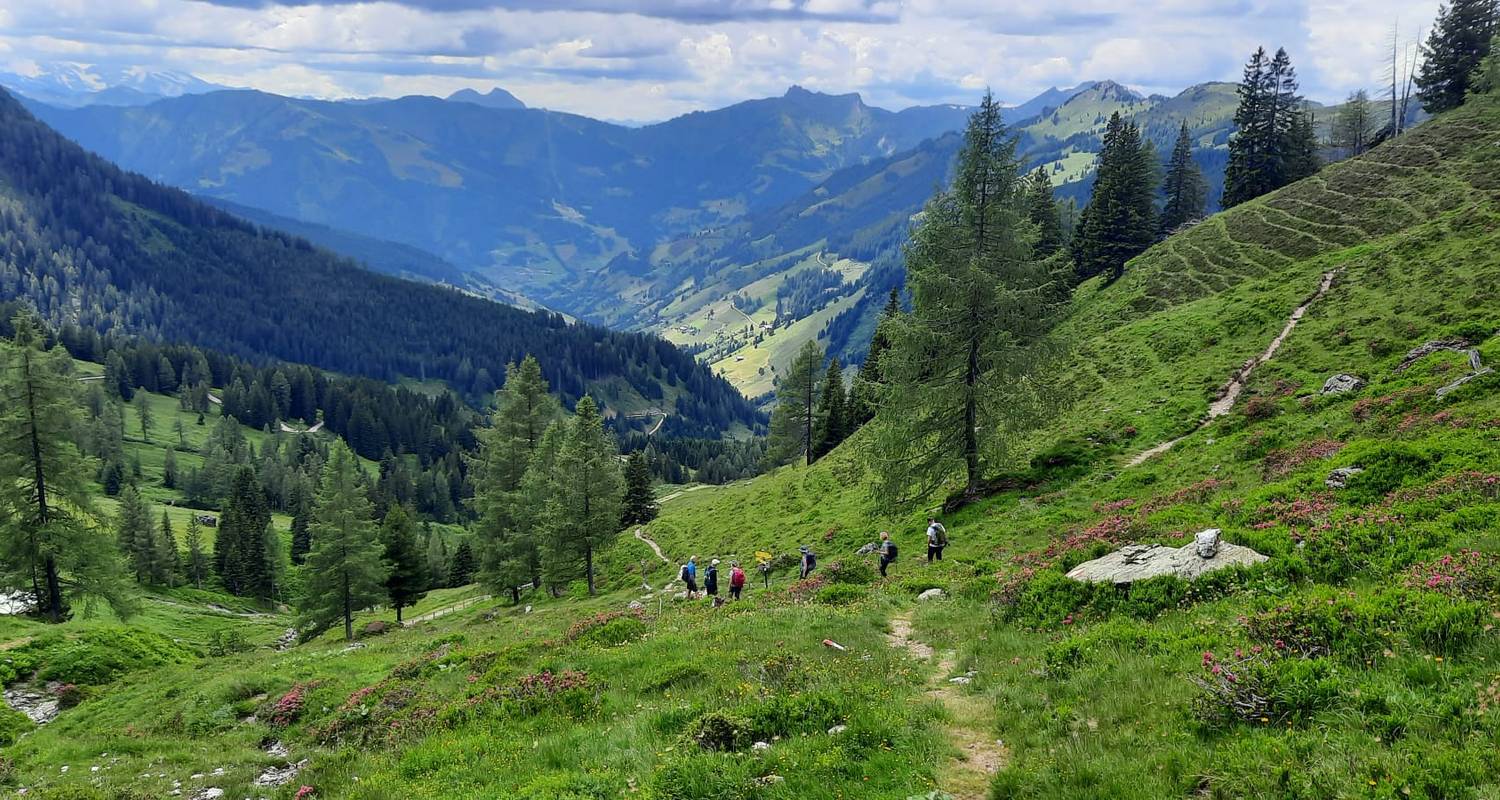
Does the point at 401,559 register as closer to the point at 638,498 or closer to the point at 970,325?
the point at 638,498

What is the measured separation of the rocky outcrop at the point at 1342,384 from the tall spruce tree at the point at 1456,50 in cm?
7159

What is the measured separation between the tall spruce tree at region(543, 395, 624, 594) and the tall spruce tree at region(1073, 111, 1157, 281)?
2253 inches

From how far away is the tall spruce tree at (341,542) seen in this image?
49.6 m

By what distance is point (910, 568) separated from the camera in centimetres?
2720

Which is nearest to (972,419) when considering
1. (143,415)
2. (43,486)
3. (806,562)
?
(806,562)

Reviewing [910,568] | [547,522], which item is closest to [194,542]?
[547,522]

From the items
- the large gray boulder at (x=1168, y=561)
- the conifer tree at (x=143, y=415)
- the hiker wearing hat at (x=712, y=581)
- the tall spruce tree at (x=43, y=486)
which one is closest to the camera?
the large gray boulder at (x=1168, y=561)

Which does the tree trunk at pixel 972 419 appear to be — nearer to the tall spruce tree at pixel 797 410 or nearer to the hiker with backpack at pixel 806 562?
the hiker with backpack at pixel 806 562

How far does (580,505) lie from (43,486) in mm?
31126

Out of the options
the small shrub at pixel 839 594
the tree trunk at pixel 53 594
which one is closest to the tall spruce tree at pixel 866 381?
the small shrub at pixel 839 594

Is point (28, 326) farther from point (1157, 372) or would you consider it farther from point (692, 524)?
point (1157, 372)

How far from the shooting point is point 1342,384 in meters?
29.2

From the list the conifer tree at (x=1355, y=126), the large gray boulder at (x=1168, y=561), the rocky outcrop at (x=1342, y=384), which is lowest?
the large gray boulder at (x=1168, y=561)

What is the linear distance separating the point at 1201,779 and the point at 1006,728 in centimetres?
333
